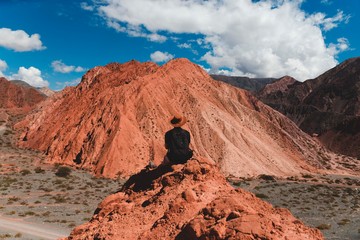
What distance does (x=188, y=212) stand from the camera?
8641 mm

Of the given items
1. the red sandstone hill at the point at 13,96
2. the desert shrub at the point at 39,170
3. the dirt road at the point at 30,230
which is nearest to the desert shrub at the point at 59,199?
the dirt road at the point at 30,230

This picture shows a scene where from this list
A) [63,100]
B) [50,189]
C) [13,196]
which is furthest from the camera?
[63,100]

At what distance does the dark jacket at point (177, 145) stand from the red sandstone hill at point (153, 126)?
31.3 m

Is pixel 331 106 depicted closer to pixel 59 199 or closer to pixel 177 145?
pixel 59 199

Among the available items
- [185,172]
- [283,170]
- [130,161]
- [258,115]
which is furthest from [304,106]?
[185,172]

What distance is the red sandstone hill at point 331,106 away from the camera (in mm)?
105375

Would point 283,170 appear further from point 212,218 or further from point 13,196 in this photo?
point 212,218

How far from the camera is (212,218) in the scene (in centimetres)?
746

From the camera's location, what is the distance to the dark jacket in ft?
37.5

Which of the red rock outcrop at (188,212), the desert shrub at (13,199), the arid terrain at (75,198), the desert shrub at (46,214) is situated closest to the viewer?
the red rock outcrop at (188,212)

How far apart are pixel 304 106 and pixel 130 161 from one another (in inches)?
4691

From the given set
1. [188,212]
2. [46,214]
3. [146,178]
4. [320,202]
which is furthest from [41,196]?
[188,212]

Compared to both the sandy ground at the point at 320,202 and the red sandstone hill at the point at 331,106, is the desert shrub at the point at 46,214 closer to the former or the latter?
the sandy ground at the point at 320,202

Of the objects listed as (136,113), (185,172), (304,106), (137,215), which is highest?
(304,106)
